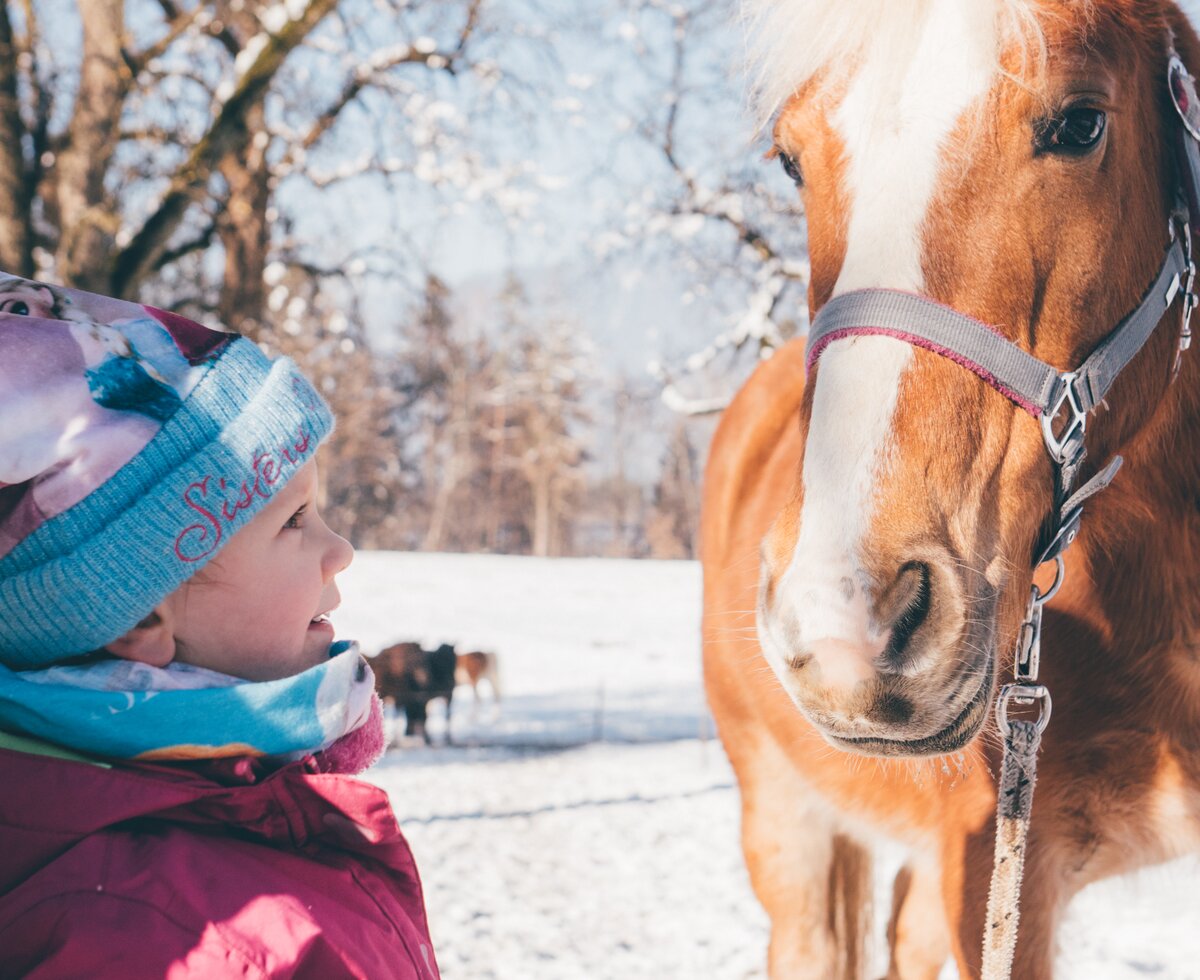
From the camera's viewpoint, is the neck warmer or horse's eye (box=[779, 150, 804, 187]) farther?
horse's eye (box=[779, 150, 804, 187])

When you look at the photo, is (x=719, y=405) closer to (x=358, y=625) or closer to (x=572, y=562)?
(x=358, y=625)

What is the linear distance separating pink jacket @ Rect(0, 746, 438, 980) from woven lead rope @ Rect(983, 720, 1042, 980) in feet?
3.14

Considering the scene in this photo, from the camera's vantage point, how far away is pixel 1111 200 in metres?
1.41

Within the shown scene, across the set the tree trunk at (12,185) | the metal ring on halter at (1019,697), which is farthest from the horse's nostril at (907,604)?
the tree trunk at (12,185)

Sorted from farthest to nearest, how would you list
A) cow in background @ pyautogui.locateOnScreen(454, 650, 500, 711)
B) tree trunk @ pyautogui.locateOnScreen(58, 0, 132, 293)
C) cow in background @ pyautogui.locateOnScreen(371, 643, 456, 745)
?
cow in background @ pyautogui.locateOnScreen(454, 650, 500, 711) < cow in background @ pyautogui.locateOnScreen(371, 643, 456, 745) < tree trunk @ pyautogui.locateOnScreen(58, 0, 132, 293)

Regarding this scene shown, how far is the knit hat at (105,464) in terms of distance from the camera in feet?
3.29

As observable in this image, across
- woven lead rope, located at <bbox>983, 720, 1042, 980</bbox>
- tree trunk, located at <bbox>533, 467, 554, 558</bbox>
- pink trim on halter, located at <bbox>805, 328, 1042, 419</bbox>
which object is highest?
pink trim on halter, located at <bbox>805, 328, 1042, 419</bbox>

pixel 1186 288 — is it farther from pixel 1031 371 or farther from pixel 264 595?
pixel 264 595

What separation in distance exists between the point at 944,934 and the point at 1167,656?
1.73 m

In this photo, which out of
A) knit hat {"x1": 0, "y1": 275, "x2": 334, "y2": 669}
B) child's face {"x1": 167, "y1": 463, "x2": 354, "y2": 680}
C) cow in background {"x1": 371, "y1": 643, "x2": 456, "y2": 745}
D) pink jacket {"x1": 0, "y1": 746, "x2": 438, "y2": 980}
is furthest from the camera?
cow in background {"x1": 371, "y1": 643, "x2": 456, "y2": 745}

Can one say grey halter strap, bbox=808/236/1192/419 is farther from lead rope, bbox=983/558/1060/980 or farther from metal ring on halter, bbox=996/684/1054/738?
metal ring on halter, bbox=996/684/1054/738

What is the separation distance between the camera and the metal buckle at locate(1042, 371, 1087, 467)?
4.34 ft

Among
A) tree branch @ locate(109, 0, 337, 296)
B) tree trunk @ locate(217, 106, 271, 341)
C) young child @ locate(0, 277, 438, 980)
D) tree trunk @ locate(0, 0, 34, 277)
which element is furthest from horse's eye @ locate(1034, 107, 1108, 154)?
tree trunk @ locate(217, 106, 271, 341)

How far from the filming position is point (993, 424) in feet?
4.27
